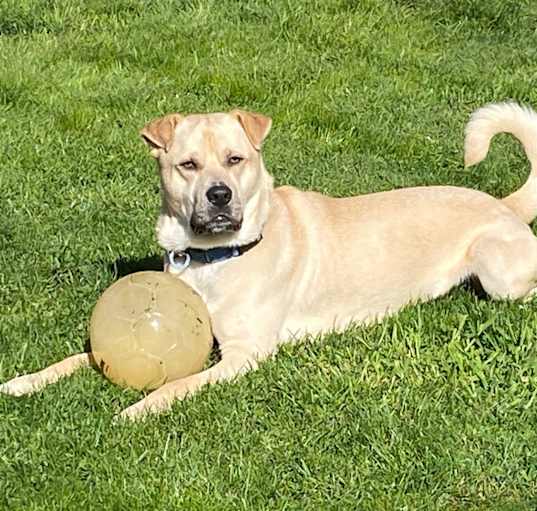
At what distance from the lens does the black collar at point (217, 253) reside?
503cm

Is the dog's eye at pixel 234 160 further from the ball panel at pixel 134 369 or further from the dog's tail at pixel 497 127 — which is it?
the dog's tail at pixel 497 127

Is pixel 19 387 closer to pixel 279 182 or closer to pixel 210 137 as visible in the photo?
pixel 210 137

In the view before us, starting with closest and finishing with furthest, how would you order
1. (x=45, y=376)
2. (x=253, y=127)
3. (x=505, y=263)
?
1. (x=45, y=376)
2. (x=253, y=127)
3. (x=505, y=263)

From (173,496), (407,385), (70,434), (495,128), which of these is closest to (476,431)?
(407,385)

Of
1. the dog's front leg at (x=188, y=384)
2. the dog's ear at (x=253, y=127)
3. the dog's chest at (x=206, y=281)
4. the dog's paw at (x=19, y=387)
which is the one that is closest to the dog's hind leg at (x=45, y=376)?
the dog's paw at (x=19, y=387)

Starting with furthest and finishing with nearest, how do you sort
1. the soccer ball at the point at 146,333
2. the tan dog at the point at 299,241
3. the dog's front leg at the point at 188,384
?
1. the tan dog at the point at 299,241
2. the soccer ball at the point at 146,333
3. the dog's front leg at the point at 188,384

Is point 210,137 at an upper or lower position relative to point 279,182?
upper

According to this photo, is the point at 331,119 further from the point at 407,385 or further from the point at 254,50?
the point at 407,385

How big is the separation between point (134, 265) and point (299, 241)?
3.42ft

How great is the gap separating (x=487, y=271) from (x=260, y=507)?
2.11 meters

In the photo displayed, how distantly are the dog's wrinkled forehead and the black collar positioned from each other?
1.43 ft

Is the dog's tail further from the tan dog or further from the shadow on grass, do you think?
the shadow on grass

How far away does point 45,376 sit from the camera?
4.63m

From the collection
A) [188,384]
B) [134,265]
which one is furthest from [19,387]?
[134,265]
